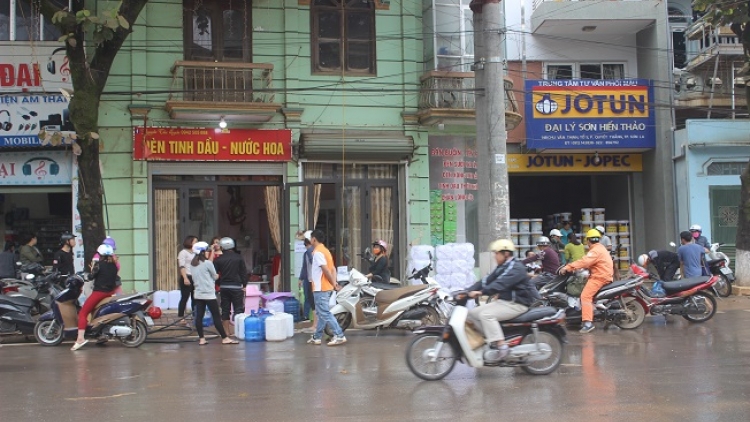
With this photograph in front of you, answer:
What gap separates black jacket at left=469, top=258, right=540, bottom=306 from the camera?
8.49 metres

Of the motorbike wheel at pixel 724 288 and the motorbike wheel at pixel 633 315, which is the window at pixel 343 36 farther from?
the motorbike wheel at pixel 724 288

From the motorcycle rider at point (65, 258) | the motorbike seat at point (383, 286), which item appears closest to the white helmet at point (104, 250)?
the motorcycle rider at point (65, 258)

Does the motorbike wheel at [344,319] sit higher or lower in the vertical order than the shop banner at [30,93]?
lower

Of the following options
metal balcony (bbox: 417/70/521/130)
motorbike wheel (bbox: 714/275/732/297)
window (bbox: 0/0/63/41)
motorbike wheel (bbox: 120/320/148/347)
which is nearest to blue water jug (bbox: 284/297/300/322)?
motorbike wheel (bbox: 120/320/148/347)

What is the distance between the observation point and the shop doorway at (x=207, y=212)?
16.3 m

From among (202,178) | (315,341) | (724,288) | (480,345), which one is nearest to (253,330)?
(315,341)

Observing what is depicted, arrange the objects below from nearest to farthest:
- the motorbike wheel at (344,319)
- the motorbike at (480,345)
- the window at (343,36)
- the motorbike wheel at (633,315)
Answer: the motorbike at (480,345), the motorbike wheel at (633,315), the motorbike wheel at (344,319), the window at (343,36)

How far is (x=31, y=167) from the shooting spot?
52.2ft

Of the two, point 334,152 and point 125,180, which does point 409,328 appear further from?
point 125,180

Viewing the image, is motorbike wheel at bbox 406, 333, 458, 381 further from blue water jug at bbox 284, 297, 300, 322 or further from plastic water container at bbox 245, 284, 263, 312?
plastic water container at bbox 245, 284, 263, 312

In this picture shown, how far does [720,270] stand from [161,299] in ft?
40.4

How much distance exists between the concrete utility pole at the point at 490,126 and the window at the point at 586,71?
573 cm

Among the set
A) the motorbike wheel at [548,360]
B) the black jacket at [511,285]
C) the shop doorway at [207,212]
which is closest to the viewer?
the black jacket at [511,285]

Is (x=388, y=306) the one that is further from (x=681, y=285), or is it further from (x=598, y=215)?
(x=598, y=215)
